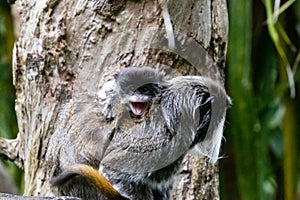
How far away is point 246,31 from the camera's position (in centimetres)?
168

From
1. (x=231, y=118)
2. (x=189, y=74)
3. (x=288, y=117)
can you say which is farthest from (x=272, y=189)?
→ (x=189, y=74)

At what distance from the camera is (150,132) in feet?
3.81

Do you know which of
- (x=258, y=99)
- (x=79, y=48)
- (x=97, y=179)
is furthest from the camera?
(x=258, y=99)

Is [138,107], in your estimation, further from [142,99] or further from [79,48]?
[79,48]

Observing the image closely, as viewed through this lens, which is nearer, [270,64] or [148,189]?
[148,189]

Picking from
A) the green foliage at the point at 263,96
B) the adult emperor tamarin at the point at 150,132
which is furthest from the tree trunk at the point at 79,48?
the green foliage at the point at 263,96

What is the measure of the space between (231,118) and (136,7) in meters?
0.56

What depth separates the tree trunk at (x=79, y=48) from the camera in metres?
1.26

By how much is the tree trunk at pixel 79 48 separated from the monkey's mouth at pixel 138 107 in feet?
0.35

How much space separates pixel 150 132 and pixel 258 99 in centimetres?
99

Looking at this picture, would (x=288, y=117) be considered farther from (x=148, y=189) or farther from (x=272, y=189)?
(x=148, y=189)

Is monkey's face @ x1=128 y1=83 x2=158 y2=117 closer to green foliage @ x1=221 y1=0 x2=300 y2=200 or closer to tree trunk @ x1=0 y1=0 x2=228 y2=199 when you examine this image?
tree trunk @ x1=0 y1=0 x2=228 y2=199

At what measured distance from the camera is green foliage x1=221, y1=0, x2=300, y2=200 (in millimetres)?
1680

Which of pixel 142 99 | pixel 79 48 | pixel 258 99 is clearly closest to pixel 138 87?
pixel 142 99
